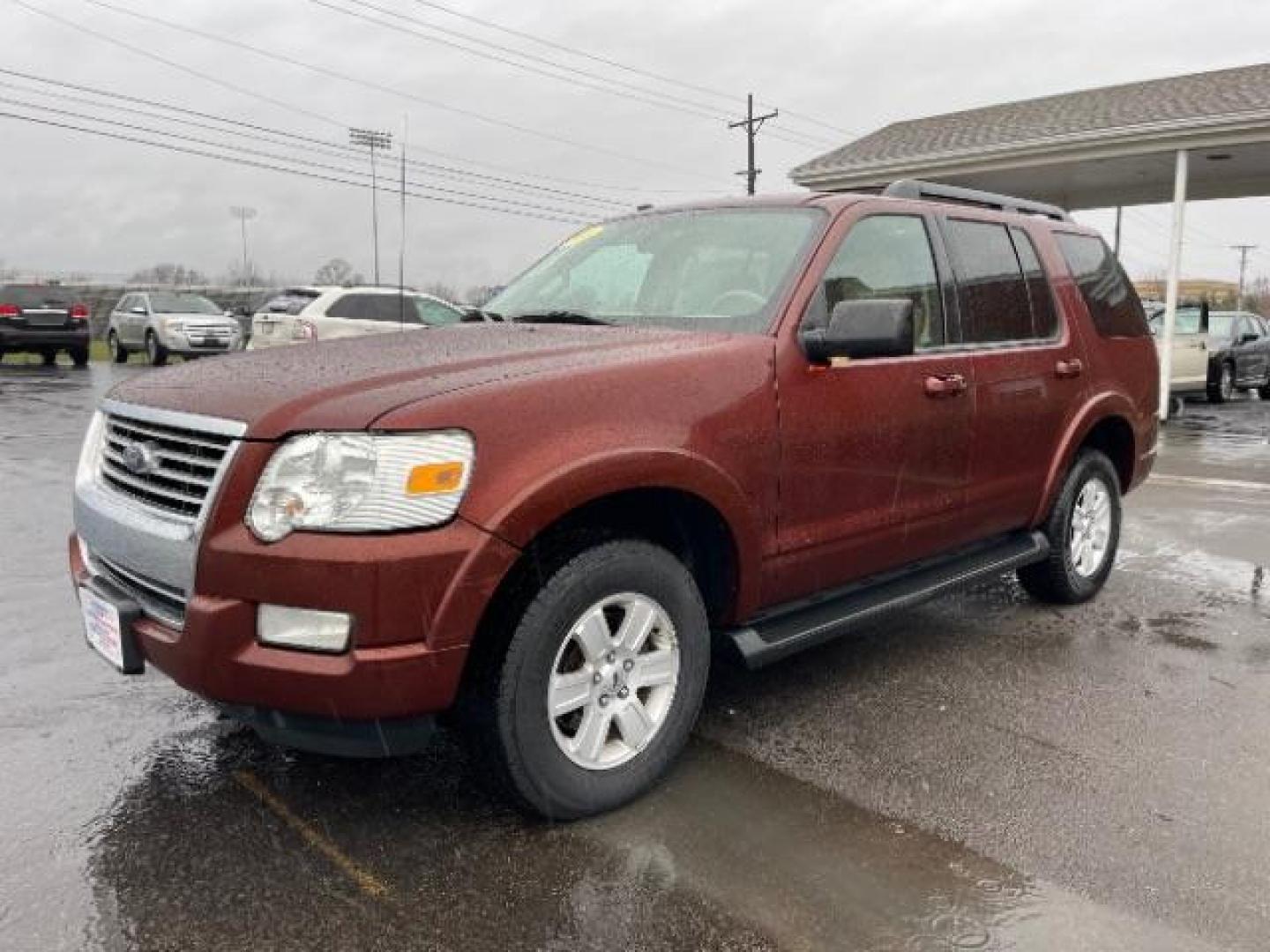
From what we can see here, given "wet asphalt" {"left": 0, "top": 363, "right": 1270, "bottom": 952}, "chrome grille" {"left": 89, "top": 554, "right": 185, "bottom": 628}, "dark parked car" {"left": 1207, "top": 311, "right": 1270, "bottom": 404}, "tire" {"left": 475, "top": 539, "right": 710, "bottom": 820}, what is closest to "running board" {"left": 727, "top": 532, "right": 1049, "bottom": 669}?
"tire" {"left": 475, "top": 539, "right": 710, "bottom": 820}

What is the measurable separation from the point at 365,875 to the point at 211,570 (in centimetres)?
86

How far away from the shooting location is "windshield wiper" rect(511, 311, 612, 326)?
367cm

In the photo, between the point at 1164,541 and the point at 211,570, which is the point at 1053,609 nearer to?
the point at 1164,541

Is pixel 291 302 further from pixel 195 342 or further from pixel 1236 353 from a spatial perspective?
pixel 1236 353

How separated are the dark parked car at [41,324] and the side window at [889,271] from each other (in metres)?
22.3

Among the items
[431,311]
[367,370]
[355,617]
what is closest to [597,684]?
[355,617]

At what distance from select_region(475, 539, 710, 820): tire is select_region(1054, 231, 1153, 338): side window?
292cm

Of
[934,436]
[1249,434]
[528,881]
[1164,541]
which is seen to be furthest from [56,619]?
[1249,434]

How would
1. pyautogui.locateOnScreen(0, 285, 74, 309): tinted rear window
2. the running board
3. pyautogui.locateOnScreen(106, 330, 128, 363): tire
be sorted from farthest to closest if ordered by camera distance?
1. pyautogui.locateOnScreen(106, 330, 128, 363): tire
2. pyautogui.locateOnScreen(0, 285, 74, 309): tinted rear window
3. the running board

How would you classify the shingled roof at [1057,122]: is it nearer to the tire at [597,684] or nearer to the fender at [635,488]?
the fender at [635,488]

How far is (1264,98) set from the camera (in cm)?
1301

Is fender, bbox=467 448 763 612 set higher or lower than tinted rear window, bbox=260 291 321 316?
lower

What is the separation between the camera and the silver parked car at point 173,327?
21.5 meters

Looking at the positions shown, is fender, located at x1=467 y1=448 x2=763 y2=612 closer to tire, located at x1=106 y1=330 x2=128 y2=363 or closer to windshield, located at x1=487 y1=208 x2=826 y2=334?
windshield, located at x1=487 y1=208 x2=826 y2=334
